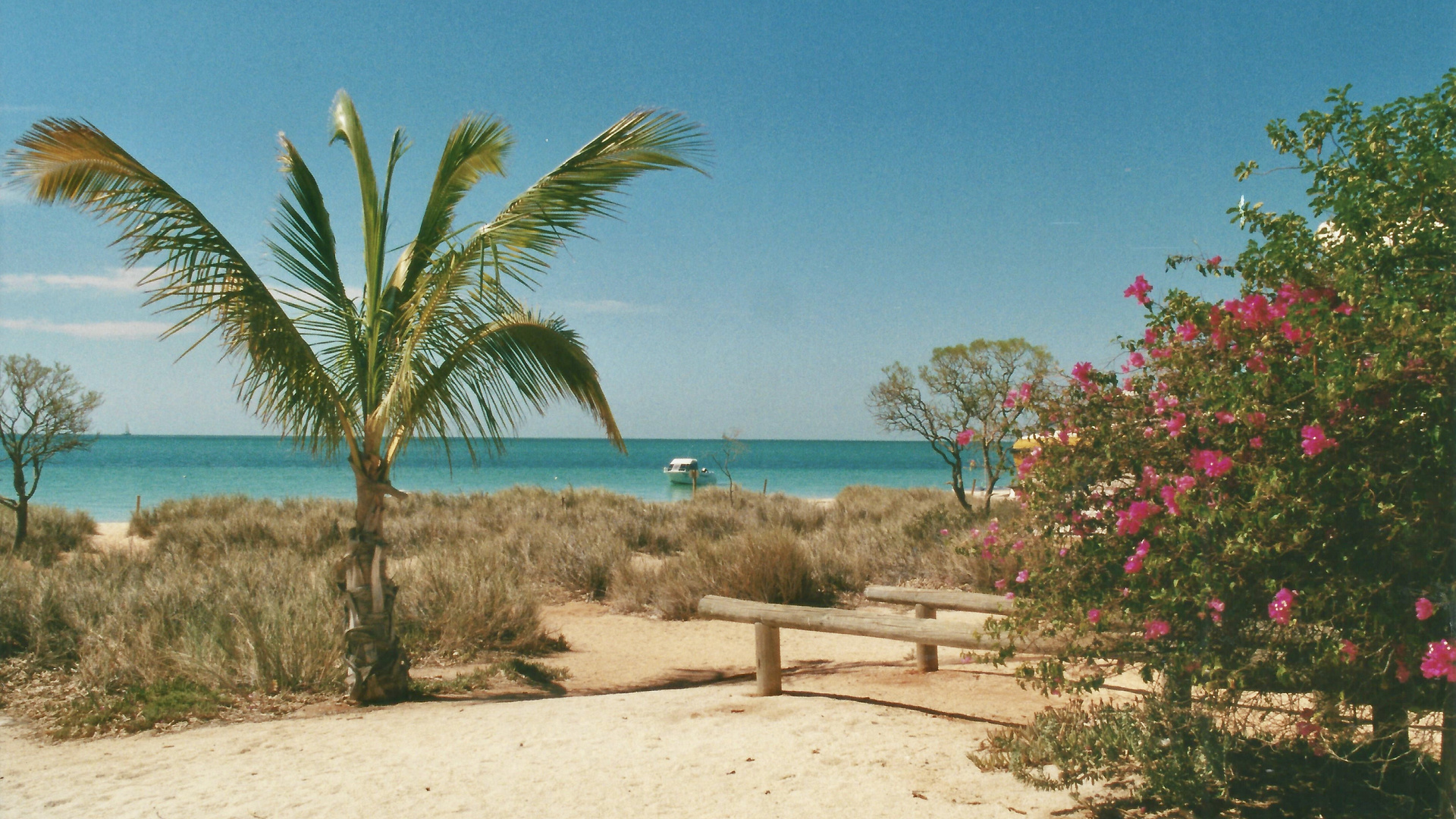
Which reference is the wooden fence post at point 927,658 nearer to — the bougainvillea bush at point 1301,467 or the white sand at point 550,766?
the white sand at point 550,766

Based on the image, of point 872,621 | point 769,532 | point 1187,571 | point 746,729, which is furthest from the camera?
point 769,532

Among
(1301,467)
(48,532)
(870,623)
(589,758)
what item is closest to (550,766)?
(589,758)

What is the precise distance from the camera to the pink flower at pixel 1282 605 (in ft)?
9.75

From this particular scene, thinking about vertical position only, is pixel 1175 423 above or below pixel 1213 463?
above

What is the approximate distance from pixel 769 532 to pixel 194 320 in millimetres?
7125

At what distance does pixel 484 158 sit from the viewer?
7164 millimetres

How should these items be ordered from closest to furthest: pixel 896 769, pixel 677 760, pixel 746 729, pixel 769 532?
pixel 896 769 < pixel 677 760 < pixel 746 729 < pixel 769 532

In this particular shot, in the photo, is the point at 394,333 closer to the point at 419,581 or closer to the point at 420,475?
the point at 419,581

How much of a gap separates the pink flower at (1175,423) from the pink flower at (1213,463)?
0.23m

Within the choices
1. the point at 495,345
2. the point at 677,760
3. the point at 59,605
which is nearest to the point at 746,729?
the point at 677,760

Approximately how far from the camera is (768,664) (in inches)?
253

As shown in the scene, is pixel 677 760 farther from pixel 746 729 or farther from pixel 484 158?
pixel 484 158

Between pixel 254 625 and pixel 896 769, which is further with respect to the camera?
pixel 254 625

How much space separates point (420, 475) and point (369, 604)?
2731 inches
